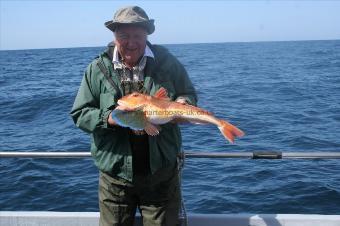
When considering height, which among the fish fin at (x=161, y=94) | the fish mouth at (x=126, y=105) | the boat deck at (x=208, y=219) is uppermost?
the fish fin at (x=161, y=94)

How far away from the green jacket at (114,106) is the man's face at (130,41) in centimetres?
14

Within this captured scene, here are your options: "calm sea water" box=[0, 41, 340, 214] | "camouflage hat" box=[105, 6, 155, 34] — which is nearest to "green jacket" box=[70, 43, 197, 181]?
"camouflage hat" box=[105, 6, 155, 34]

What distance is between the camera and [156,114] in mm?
3533

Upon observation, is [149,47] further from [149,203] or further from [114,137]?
[149,203]

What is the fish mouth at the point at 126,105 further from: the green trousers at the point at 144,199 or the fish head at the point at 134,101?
the green trousers at the point at 144,199

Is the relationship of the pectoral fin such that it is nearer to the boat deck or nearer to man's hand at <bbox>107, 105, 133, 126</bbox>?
man's hand at <bbox>107, 105, 133, 126</bbox>

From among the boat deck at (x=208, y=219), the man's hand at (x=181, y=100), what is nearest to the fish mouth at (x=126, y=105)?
the man's hand at (x=181, y=100)

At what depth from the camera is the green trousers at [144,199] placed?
385cm

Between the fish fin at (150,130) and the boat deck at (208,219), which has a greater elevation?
the fish fin at (150,130)

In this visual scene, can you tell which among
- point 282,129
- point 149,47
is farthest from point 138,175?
point 282,129

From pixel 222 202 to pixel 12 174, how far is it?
5329 millimetres

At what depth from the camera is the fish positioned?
3469 mm

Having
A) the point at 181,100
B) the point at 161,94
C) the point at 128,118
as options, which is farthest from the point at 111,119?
the point at 181,100

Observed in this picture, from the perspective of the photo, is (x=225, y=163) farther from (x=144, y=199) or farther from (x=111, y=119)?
(x=111, y=119)
